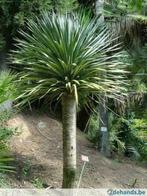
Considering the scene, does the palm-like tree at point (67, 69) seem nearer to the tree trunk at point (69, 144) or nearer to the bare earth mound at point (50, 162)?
the tree trunk at point (69, 144)

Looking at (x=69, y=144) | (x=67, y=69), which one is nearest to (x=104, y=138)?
(x=69, y=144)

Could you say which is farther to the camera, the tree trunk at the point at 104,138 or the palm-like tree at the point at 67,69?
the tree trunk at the point at 104,138

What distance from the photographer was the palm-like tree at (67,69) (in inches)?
279

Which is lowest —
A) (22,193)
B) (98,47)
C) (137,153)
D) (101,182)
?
(137,153)

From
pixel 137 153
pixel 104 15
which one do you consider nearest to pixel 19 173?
pixel 104 15

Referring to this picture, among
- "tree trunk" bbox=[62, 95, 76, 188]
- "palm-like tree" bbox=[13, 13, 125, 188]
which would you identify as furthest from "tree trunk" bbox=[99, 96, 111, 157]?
"tree trunk" bbox=[62, 95, 76, 188]

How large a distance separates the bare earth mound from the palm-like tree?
1138 millimetres

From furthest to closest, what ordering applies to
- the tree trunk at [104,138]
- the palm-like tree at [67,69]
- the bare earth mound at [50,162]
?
the tree trunk at [104,138]
the bare earth mound at [50,162]
the palm-like tree at [67,69]

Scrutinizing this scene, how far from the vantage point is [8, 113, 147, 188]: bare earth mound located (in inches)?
323

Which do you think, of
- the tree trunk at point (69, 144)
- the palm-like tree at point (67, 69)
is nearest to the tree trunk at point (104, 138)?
the palm-like tree at point (67, 69)

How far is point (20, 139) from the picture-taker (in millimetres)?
9867

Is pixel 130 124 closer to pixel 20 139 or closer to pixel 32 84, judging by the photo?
pixel 20 139

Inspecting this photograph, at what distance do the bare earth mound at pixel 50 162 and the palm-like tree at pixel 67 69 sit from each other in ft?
3.74

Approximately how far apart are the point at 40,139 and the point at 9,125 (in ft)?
3.00
